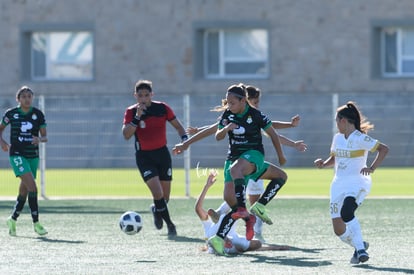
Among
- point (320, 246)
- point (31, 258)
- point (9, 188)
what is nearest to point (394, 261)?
point (320, 246)

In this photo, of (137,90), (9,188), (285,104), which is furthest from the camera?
(285,104)

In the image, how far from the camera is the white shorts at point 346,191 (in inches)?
479

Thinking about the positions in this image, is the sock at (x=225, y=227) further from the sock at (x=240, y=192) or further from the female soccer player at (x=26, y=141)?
the female soccer player at (x=26, y=141)

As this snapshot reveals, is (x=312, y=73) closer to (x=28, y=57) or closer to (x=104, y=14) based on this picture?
(x=104, y=14)

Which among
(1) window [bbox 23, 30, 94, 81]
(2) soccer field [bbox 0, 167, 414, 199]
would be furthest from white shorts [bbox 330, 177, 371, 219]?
(1) window [bbox 23, 30, 94, 81]

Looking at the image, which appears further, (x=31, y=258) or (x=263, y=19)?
(x=263, y=19)

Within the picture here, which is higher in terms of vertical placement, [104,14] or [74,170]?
[104,14]

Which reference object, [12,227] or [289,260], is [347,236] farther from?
[12,227]

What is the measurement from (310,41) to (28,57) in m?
8.96

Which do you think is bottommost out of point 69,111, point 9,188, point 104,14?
point 9,188

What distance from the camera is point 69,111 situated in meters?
27.2

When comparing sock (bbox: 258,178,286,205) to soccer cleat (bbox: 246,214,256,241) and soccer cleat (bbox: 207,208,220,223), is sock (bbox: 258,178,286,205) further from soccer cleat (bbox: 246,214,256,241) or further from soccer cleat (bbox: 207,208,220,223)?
soccer cleat (bbox: 246,214,256,241)

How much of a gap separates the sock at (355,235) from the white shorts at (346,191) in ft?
0.78

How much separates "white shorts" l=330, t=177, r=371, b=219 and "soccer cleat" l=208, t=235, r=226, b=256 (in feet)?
4.08
